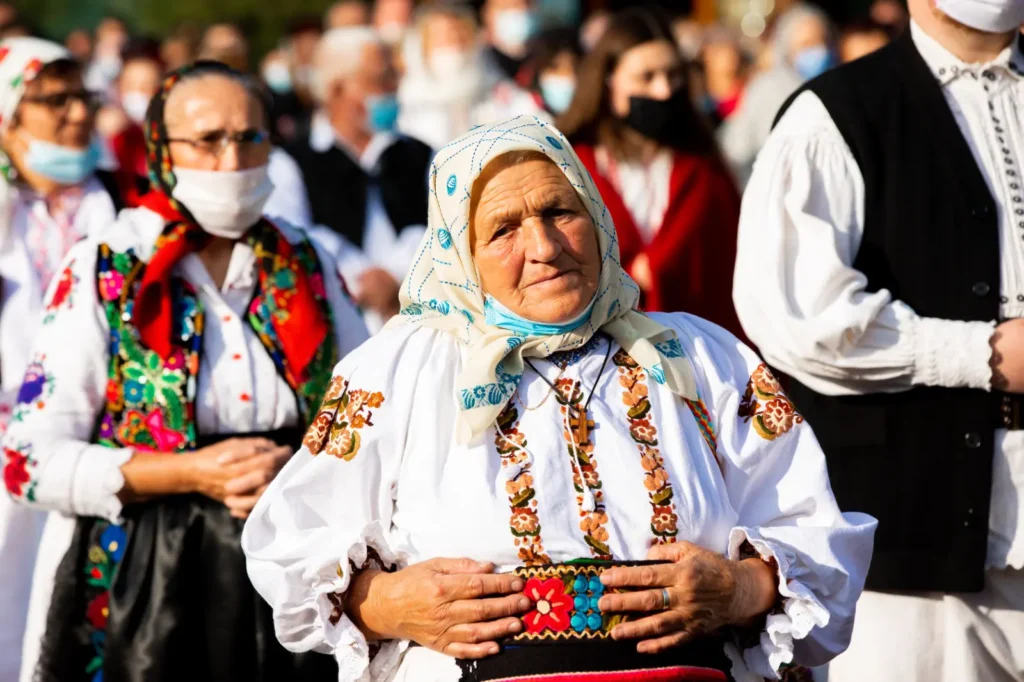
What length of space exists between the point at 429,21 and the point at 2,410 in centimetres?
663

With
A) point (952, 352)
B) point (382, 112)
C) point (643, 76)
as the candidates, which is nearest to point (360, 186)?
point (382, 112)

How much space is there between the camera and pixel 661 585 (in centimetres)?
356

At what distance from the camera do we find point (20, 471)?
16.2 ft

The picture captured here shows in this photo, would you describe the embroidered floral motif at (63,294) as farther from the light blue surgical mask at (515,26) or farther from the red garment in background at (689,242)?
the light blue surgical mask at (515,26)

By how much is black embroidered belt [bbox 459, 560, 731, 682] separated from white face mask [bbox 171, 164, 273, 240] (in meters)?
2.06

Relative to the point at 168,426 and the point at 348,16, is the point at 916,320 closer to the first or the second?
the point at 168,426

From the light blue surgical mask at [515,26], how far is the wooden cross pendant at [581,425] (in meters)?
9.53

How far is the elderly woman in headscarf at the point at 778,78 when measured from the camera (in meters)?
10.8

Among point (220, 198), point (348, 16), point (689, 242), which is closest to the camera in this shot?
point (220, 198)

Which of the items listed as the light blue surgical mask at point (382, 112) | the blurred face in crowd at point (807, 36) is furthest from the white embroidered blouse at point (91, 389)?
the blurred face in crowd at point (807, 36)

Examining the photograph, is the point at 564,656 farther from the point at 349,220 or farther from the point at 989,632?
the point at 349,220

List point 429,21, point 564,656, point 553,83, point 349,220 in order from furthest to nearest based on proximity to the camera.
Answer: point 429,21
point 553,83
point 349,220
point 564,656

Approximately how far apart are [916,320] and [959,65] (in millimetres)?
802

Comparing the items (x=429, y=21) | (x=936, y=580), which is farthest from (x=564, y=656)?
(x=429, y=21)
